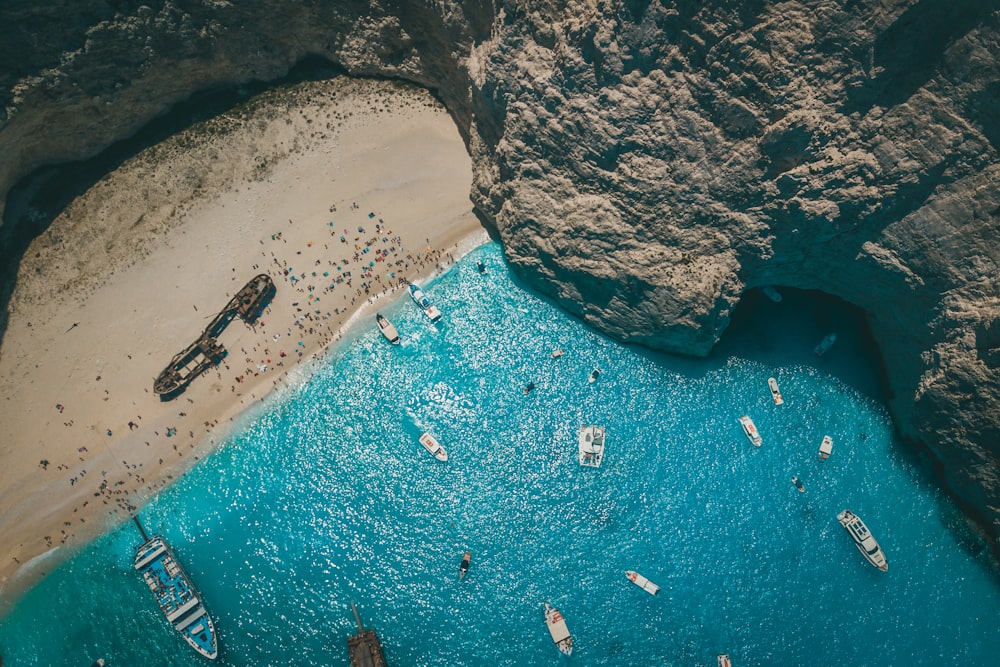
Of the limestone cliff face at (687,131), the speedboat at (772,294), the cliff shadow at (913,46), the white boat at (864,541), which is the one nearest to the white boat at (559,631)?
the limestone cliff face at (687,131)

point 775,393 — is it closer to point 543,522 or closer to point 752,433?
point 752,433

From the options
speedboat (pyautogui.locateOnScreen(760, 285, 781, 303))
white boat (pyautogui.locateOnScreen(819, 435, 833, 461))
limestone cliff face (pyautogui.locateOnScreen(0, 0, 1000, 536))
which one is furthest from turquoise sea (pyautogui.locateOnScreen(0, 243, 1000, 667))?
limestone cliff face (pyautogui.locateOnScreen(0, 0, 1000, 536))

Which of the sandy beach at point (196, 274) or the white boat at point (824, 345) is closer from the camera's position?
the sandy beach at point (196, 274)

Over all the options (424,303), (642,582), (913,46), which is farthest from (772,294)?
(424,303)

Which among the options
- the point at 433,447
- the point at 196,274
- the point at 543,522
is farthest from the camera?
the point at 196,274

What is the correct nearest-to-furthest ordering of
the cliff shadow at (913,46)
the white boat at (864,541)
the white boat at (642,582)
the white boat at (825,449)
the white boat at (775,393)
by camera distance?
the cliff shadow at (913,46), the white boat at (642,582), the white boat at (864,541), the white boat at (825,449), the white boat at (775,393)

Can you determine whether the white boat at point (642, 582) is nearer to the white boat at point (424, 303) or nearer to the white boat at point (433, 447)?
the white boat at point (433, 447)

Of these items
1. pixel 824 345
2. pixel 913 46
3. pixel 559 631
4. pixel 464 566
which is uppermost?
pixel 913 46

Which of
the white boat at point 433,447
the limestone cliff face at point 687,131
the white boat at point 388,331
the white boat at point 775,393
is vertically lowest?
the white boat at point 775,393

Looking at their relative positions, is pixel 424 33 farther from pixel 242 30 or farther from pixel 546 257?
pixel 546 257
